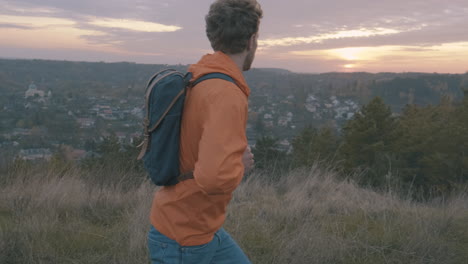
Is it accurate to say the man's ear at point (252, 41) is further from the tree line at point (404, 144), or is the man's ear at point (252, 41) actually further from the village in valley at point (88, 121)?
the tree line at point (404, 144)

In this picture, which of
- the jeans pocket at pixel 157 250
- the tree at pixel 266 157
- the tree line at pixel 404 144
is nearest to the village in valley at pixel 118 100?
the tree at pixel 266 157

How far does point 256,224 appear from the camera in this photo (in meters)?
3.68

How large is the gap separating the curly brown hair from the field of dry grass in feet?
6.36

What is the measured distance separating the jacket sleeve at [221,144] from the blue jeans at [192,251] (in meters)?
0.36

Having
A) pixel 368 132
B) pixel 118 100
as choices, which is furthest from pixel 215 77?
pixel 118 100

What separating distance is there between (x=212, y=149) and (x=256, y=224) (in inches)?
96.9

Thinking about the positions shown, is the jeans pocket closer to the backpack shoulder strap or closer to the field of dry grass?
the backpack shoulder strap

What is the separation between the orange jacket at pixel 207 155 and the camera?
4.52 feet

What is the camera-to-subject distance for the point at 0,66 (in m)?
43.2

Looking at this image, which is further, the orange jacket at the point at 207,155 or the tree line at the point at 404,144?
the tree line at the point at 404,144

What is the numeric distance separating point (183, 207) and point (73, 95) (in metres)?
36.4

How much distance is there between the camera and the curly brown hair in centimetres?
162

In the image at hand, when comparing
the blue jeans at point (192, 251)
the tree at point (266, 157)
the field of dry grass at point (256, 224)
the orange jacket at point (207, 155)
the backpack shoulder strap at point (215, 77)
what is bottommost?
the tree at point (266, 157)

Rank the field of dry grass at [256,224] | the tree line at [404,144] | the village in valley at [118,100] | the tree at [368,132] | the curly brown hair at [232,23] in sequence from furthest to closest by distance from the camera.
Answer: the tree at [368,132] < the tree line at [404,144] < the village in valley at [118,100] < the field of dry grass at [256,224] < the curly brown hair at [232,23]
